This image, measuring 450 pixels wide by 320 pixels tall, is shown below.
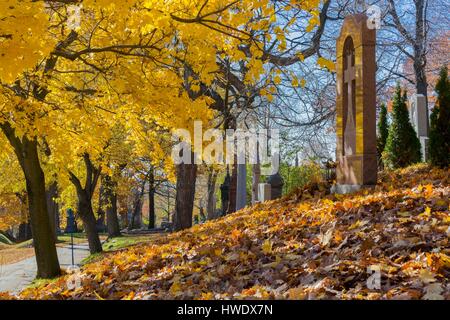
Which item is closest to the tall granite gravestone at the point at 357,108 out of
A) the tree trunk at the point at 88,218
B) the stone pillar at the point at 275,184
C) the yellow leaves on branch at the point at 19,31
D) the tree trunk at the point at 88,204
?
the stone pillar at the point at 275,184

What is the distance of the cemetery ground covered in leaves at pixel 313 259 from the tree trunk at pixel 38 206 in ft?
15.6

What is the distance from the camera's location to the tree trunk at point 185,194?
15477mm

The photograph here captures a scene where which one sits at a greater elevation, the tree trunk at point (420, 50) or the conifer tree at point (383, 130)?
the tree trunk at point (420, 50)

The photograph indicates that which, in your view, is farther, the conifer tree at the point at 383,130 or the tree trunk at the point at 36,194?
the conifer tree at the point at 383,130

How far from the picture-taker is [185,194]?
15516 mm

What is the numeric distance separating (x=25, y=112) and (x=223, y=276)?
6.05 m

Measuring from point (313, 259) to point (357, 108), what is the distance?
4932 millimetres

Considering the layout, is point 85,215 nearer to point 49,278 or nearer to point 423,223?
point 49,278

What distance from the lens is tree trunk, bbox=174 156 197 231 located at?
50.8 feet

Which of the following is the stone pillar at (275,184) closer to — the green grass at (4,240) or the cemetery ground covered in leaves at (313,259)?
the cemetery ground covered in leaves at (313,259)

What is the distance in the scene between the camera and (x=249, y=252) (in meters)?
5.54

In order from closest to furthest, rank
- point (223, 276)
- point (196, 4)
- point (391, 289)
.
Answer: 1. point (391, 289)
2. point (223, 276)
3. point (196, 4)

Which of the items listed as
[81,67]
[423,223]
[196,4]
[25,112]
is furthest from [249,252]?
[81,67]

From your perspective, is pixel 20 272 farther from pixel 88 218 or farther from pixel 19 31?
pixel 19 31
